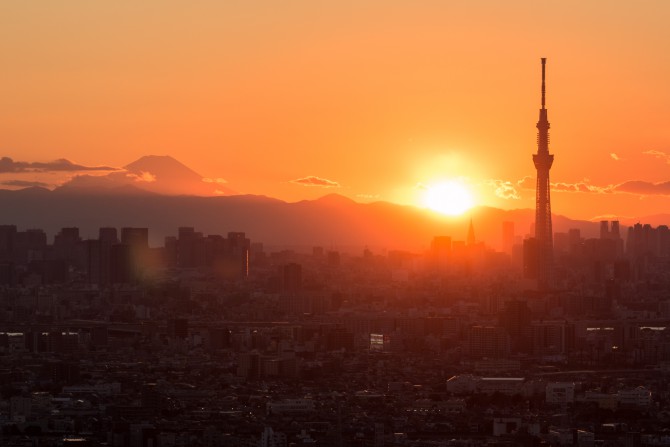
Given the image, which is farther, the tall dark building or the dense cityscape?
the tall dark building

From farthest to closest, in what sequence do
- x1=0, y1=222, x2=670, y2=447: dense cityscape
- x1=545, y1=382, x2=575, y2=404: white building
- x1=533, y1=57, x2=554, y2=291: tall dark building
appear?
x1=533, y1=57, x2=554, y2=291: tall dark building
x1=545, y1=382, x2=575, y2=404: white building
x1=0, y1=222, x2=670, y2=447: dense cityscape

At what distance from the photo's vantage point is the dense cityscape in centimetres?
2670

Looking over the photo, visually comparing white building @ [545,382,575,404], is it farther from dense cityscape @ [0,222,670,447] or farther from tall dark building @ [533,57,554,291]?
tall dark building @ [533,57,554,291]

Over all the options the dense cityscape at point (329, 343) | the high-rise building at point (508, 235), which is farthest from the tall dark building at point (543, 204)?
the high-rise building at point (508, 235)

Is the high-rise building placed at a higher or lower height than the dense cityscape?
higher

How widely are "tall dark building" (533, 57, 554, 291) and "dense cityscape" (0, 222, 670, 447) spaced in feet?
2.48

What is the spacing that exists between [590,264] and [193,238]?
14.7 m

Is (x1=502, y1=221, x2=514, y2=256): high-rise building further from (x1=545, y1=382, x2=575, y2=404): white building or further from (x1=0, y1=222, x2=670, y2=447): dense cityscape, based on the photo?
(x1=545, y1=382, x2=575, y2=404): white building

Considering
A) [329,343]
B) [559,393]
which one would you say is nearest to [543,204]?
[329,343]

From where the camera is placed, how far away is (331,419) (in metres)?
27.1

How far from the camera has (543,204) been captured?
61.2 metres

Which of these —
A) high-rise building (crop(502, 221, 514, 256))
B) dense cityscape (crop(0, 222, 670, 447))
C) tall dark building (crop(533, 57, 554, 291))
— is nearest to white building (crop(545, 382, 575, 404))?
dense cityscape (crop(0, 222, 670, 447))

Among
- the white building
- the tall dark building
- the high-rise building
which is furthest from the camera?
the high-rise building

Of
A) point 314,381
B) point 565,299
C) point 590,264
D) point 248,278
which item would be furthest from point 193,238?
point 314,381
